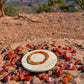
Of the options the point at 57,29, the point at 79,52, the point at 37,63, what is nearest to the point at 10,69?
the point at 37,63

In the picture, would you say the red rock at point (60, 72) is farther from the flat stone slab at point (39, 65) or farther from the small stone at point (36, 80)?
the small stone at point (36, 80)

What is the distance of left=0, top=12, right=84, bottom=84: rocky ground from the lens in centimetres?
452

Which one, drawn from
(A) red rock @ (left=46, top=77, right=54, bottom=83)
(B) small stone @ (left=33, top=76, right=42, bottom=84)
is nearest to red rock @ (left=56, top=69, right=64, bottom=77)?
(A) red rock @ (left=46, top=77, right=54, bottom=83)

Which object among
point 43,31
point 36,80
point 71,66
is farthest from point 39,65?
point 43,31

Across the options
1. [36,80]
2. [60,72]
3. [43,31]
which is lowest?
[36,80]

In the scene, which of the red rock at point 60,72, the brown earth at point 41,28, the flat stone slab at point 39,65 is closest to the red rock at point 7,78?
the flat stone slab at point 39,65

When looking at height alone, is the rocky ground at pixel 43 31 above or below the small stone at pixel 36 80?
above

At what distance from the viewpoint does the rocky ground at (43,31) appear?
4523mm

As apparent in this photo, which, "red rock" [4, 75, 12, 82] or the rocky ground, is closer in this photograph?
"red rock" [4, 75, 12, 82]

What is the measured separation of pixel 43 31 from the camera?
599 cm

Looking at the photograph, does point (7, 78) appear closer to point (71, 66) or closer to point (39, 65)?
point (39, 65)

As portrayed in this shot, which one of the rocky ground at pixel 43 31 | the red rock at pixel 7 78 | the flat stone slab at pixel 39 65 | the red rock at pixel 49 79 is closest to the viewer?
the red rock at pixel 49 79

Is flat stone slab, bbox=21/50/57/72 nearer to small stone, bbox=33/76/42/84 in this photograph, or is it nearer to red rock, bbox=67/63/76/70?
small stone, bbox=33/76/42/84

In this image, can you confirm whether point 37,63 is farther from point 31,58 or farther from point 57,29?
point 57,29
